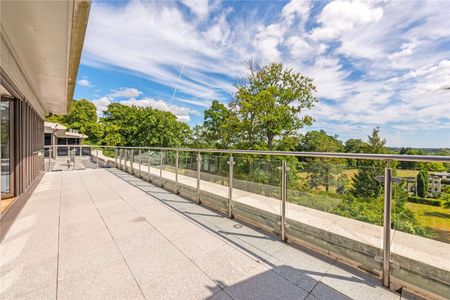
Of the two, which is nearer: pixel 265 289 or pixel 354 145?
pixel 265 289

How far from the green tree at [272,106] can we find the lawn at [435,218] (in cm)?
1384

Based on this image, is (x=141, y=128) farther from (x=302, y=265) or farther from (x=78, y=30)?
(x=302, y=265)

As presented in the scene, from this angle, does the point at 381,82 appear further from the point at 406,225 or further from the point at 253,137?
the point at 406,225

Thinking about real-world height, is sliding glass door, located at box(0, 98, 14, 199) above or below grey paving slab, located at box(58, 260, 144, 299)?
above

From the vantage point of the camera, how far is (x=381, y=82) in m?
24.9

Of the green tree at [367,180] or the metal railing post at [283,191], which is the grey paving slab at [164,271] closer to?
the metal railing post at [283,191]

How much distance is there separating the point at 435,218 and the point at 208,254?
76.1 inches

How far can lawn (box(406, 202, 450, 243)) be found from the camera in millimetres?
1578

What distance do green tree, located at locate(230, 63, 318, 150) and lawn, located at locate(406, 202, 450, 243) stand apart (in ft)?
45.4

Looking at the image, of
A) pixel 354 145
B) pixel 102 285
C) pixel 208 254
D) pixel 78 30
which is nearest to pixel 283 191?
pixel 208 254

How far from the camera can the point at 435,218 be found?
1.63 meters

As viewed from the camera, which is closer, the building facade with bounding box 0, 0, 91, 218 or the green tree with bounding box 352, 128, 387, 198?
the green tree with bounding box 352, 128, 387, 198

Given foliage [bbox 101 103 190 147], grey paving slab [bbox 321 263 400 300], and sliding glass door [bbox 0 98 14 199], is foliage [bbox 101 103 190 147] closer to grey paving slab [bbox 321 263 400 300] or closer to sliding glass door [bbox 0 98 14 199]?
sliding glass door [bbox 0 98 14 199]

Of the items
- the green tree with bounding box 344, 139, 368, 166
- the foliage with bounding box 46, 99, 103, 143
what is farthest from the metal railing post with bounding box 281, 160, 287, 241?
the foliage with bounding box 46, 99, 103, 143
